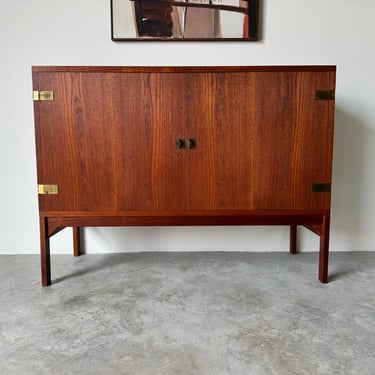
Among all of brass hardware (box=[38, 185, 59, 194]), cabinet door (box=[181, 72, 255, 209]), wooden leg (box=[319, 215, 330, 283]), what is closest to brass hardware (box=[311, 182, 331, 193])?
wooden leg (box=[319, 215, 330, 283])

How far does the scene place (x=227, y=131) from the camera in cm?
157

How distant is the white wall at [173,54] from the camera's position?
1.97m

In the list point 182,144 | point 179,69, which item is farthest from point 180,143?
point 179,69

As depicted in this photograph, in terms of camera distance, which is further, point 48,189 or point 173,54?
point 173,54

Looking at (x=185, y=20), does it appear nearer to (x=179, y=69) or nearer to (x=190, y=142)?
(x=179, y=69)

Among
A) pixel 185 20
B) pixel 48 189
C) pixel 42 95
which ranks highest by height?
pixel 185 20

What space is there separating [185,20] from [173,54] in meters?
0.20

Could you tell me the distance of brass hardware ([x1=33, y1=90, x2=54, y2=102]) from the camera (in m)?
1.53

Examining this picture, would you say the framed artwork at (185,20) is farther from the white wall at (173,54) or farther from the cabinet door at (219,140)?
the cabinet door at (219,140)

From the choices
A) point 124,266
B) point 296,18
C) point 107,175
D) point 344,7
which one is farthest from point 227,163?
point 344,7

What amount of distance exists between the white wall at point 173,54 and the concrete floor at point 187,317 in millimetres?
534

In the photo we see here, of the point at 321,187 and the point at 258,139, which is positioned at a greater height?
the point at 258,139

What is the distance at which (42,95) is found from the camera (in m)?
1.54

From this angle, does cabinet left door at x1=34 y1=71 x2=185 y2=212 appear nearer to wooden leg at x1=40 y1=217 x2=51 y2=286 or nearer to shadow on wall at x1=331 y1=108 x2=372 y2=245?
wooden leg at x1=40 y1=217 x2=51 y2=286
